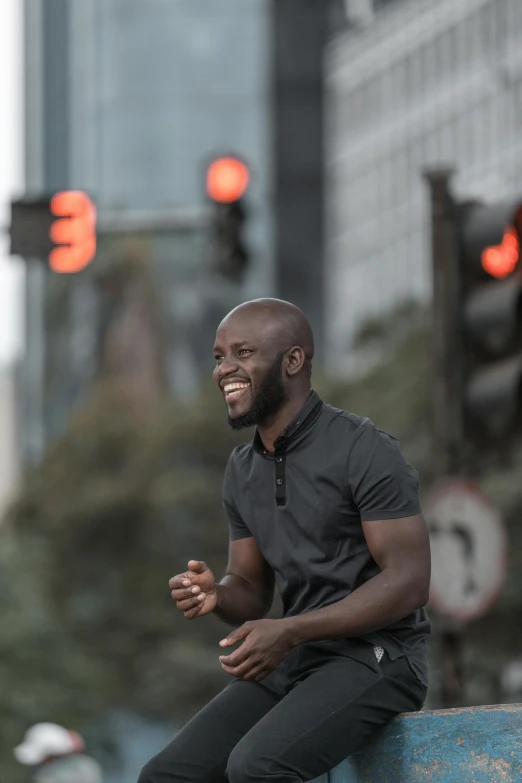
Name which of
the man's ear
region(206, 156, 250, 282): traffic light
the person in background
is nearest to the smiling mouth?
the man's ear

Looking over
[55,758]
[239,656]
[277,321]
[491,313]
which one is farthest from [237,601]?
[55,758]

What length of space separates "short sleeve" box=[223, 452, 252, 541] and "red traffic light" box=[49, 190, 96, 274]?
7.84 metres

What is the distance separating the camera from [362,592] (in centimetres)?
470

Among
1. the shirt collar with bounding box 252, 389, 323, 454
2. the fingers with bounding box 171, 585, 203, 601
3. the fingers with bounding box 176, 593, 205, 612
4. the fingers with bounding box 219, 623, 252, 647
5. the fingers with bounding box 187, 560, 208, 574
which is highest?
the shirt collar with bounding box 252, 389, 323, 454

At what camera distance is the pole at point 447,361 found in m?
8.73

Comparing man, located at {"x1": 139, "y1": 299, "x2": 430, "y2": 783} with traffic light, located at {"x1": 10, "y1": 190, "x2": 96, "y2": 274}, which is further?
traffic light, located at {"x1": 10, "y1": 190, "x2": 96, "y2": 274}

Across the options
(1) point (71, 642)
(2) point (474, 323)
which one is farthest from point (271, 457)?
(1) point (71, 642)

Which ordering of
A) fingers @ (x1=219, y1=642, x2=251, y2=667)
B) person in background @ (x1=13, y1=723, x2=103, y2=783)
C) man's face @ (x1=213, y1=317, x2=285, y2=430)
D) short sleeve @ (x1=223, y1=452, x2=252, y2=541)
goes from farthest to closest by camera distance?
person in background @ (x1=13, y1=723, x2=103, y2=783)
short sleeve @ (x1=223, y1=452, x2=252, y2=541)
man's face @ (x1=213, y1=317, x2=285, y2=430)
fingers @ (x1=219, y1=642, x2=251, y2=667)

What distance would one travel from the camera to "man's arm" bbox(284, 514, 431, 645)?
4684 millimetres

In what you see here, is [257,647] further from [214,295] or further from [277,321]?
[214,295]

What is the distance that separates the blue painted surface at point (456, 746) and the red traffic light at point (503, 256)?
3.46 metres

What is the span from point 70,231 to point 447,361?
4.72m

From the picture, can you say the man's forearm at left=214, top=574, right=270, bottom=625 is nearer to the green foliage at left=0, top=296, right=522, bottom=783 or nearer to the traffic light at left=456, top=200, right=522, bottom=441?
the traffic light at left=456, top=200, right=522, bottom=441

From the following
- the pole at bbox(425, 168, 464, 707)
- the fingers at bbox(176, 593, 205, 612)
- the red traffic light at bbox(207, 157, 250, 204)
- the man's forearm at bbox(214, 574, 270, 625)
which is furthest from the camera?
the red traffic light at bbox(207, 157, 250, 204)
